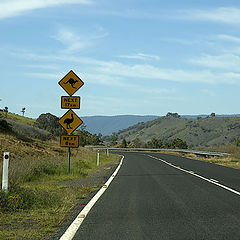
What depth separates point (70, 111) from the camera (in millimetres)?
17734

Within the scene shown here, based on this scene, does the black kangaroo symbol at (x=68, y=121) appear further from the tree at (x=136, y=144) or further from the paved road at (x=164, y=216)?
the tree at (x=136, y=144)

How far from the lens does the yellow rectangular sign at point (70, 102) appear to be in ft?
58.0

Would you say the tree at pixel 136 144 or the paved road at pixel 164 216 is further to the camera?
the tree at pixel 136 144

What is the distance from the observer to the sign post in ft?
57.7

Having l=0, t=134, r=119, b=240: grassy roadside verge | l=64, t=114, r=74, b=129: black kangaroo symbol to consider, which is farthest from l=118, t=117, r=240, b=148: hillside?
l=0, t=134, r=119, b=240: grassy roadside verge

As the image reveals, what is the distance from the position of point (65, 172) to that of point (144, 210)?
9425 mm

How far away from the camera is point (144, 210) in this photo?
28.5 ft

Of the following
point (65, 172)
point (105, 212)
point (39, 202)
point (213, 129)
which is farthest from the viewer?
point (213, 129)

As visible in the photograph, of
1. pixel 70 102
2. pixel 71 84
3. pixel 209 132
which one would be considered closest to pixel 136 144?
pixel 209 132

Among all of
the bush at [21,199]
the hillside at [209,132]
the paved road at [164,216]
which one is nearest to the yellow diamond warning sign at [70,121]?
the paved road at [164,216]

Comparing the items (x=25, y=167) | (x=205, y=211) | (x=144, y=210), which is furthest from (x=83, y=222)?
(x=25, y=167)

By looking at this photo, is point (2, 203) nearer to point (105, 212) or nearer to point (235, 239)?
point (105, 212)

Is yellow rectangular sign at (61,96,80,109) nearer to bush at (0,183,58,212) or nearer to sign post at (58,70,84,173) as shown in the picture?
sign post at (58,70,84,173)

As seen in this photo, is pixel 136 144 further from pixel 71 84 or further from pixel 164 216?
pixel 164 216
